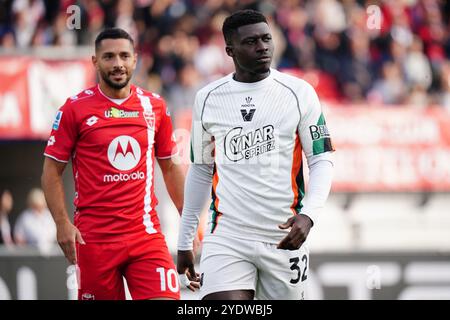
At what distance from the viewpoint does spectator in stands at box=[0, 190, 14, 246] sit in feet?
43.0

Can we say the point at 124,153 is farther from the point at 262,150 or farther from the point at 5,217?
the point at 5,217

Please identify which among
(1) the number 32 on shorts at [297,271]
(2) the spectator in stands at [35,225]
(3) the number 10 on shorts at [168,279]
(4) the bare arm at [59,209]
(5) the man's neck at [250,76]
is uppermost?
(5) the man's neck at [250,76]

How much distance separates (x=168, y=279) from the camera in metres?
6.52

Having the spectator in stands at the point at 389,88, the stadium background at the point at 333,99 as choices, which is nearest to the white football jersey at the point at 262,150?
the stadium background at the point at 333,99

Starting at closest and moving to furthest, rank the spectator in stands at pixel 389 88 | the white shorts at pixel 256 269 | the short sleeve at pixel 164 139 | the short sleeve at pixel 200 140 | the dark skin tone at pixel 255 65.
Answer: the dark skin tone at pixel 255 65
the white shorts at pixel 256 269
the short sleeve at pixel 200 140
the short sleeve at pixel 164 139
the spectator in stands at pixel 389 88

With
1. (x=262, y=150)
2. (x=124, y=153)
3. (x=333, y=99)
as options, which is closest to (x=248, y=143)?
(x=262, y=150)

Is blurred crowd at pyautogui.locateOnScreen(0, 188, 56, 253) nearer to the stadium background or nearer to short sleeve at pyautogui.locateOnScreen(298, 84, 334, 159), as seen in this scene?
the stadium background

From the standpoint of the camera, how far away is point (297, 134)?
18.5ft

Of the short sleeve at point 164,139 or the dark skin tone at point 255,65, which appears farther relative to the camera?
the short sleeve at point 164,139

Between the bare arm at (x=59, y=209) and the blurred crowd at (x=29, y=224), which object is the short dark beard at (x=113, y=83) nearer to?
the bare arm at (x=59, y=209)

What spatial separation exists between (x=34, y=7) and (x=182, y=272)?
31.0 feet

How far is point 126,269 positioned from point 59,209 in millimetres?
620

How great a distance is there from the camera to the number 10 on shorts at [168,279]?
649 cm

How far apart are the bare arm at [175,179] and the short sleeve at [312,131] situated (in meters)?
1.53
